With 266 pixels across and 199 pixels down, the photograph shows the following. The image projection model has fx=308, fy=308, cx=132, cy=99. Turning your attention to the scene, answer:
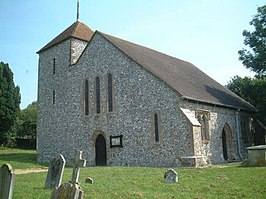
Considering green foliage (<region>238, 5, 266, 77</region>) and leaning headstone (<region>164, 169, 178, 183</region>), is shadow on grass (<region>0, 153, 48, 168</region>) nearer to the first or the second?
leaning headstone (<region>164, 169, 178, 183</region>)

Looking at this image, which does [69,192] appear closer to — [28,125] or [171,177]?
[171,177]

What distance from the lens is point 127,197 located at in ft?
29.3

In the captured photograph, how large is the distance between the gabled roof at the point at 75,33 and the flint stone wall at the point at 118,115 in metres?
0.66

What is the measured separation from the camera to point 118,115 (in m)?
22.9

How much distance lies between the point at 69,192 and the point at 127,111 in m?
16.6

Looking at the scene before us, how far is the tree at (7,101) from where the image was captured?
146ft

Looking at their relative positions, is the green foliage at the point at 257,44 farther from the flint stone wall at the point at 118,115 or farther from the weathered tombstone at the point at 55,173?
the weathered tombstone at the point at 55,173

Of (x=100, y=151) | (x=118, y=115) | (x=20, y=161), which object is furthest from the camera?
(x=20, y=161)

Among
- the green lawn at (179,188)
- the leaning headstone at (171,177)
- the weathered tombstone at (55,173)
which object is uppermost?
the weathered tombstone at (55,173)

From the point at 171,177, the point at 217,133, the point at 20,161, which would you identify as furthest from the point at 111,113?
the point at 171,177

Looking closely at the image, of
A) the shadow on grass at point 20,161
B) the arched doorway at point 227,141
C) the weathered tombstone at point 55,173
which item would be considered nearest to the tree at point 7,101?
the shadow on grass at point 20,161

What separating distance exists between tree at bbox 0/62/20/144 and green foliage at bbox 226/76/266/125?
30.8m

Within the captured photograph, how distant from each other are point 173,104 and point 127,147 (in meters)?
4.84

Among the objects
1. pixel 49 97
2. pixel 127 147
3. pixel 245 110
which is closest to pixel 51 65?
pixel 49 97
